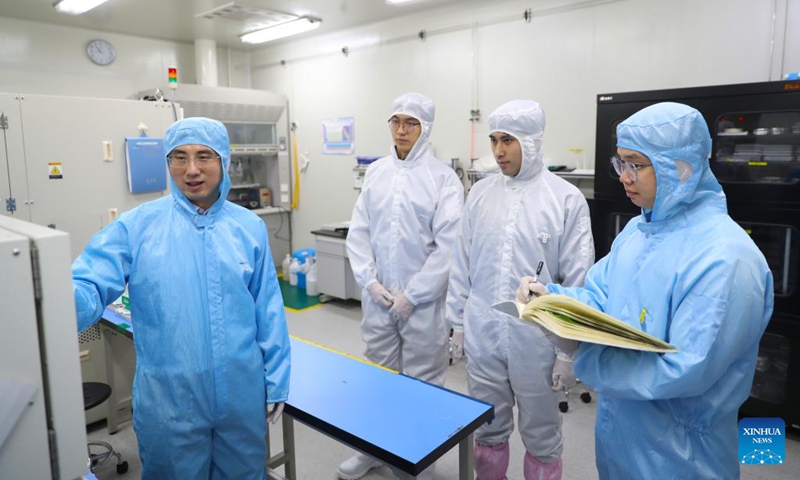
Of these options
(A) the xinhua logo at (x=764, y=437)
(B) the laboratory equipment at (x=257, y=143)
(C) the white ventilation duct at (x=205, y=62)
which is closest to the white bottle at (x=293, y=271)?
(B) the laboratory equipment at (x=257, y=143)

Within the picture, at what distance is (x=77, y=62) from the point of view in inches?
195

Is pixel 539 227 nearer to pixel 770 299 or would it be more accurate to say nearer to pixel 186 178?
pixel 770 299

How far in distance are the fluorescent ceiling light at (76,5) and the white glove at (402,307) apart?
133 inches

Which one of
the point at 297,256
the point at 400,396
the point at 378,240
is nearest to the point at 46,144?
the point at 378,240

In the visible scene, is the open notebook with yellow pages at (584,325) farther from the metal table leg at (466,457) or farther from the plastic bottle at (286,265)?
the plastic bottle at (286,265)

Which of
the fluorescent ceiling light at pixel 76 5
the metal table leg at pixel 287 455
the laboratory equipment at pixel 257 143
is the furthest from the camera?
the laboratory equipment at pixel 257 143

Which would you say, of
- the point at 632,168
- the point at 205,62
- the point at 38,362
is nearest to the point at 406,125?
the point at 632,168

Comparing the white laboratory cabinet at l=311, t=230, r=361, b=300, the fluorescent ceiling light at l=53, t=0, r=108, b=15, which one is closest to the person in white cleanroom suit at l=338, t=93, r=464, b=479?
the white laboratory cabinet at l=311, t=230, r=361, b=300

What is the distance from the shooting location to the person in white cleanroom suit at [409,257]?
2.29 metres

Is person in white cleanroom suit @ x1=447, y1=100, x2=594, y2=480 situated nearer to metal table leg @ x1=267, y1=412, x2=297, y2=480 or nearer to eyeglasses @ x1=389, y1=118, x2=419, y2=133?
eyeglasses @ x1=389, y1=118, x2=419, y2=133

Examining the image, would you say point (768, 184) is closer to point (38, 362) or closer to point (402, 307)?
point (402, 307)

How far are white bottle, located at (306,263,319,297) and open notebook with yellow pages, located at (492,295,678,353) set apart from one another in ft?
13.5

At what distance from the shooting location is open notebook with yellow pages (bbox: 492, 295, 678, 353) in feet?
3.29

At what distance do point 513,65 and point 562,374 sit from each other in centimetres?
281
